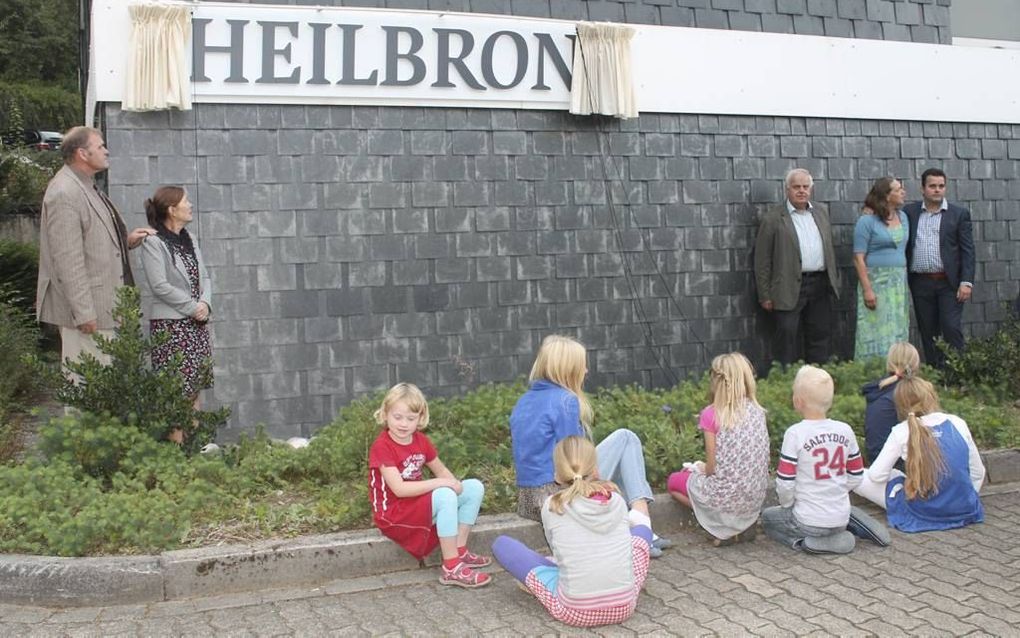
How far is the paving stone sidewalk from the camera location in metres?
4.05

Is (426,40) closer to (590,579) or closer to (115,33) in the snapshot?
(115,33)

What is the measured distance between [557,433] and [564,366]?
1.03ft

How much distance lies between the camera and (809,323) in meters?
8.41

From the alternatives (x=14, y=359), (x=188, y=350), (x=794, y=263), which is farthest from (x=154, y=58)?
(x=794, y=263)

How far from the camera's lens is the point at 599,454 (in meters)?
4.88

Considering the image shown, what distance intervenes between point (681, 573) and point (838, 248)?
490 centimetres

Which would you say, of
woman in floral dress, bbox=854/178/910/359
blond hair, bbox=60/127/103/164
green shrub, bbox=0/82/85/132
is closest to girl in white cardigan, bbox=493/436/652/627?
blond hair, bbox=60/127/103/164

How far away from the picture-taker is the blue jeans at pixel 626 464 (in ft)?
15.7

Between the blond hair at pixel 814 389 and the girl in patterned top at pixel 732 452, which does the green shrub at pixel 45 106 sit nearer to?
the girl in patterned top at pixel 732 452

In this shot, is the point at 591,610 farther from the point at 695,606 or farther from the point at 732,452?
the point at 732,452

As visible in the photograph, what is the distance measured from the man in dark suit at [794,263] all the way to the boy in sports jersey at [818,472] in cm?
329

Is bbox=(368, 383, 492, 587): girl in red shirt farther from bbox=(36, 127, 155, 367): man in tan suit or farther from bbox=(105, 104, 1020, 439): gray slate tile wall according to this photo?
bbox=(105, 104, 1020, 439): gray slate tile wall

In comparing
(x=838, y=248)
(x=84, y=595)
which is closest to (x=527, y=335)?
(x=838, y=248)

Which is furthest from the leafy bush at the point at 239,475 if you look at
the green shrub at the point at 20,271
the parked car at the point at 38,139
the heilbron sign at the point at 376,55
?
the parked car at the point at 38,139
